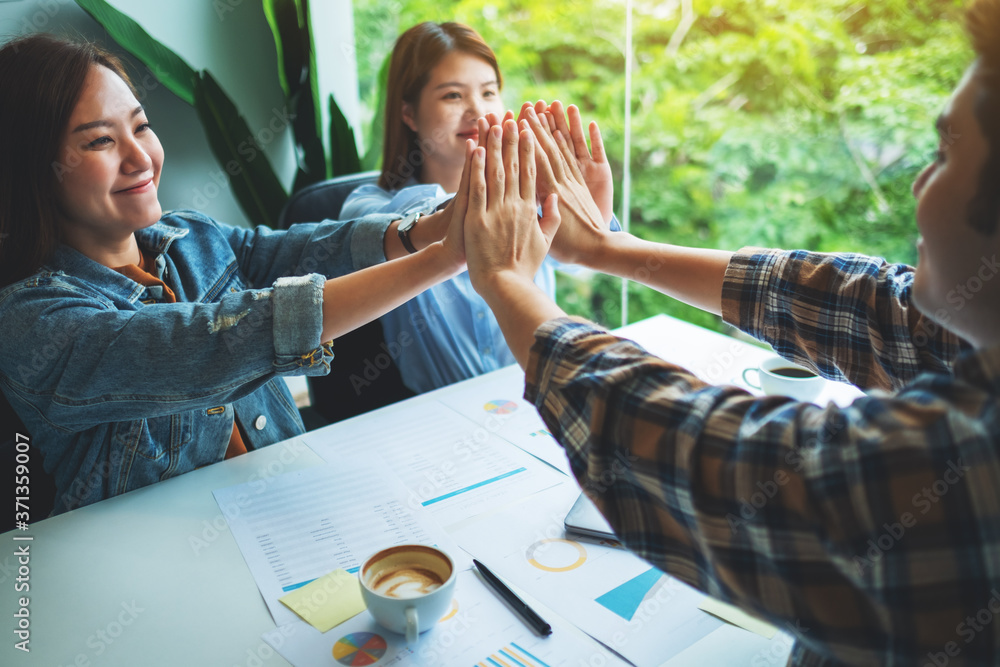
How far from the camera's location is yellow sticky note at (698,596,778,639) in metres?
0.81

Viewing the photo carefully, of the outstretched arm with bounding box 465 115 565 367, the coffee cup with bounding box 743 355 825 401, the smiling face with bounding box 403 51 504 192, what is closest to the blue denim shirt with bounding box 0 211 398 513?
the outstretched arm with bounding box 465 115 565 367

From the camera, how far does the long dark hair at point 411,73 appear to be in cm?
186

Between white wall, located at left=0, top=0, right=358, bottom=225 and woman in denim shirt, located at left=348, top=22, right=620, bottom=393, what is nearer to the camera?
woman in denim shirt, located at left=348, top=22, right=620, bottom=393

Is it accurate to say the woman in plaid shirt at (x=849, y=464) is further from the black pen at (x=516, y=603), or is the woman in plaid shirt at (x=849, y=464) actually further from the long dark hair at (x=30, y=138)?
the long dark hair at (x=30, y=138)

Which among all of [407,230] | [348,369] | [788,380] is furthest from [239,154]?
[788,380]

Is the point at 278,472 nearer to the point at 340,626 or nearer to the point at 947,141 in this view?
the point at 340,626

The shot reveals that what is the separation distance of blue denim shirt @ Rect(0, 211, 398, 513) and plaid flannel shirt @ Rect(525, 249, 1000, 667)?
0.50 meters

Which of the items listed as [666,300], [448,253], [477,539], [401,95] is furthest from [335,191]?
[666,300]

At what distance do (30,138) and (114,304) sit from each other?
0.29 m

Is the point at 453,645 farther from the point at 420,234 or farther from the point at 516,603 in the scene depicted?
the point at 420,234

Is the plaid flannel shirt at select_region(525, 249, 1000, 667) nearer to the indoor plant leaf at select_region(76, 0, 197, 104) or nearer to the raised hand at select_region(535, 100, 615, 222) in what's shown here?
the raised hand at select_region(535, 100, 615, 222)

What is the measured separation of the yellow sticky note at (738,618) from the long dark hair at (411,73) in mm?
1380

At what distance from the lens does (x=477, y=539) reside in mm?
982

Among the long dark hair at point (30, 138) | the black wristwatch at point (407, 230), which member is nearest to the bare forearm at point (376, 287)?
the black wristwatch at point (407, 230)
